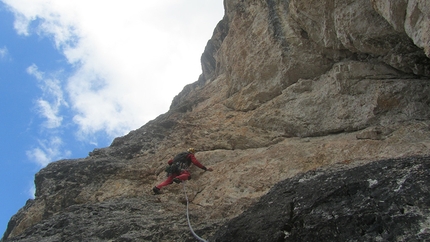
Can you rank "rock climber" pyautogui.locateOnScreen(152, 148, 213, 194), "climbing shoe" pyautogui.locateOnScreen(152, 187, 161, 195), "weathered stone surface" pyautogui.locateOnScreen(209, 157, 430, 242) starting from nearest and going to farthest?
1. "weathered stone surface" pyautogui.locateOnScreen(209, 157, 430, 242)
2. "climbing shoe" pyautogui.locateOnScreen(152, 187, 161, 195)
3. "rock climber" pyautogui.locateOnScreen(152, 148, 213, 194)

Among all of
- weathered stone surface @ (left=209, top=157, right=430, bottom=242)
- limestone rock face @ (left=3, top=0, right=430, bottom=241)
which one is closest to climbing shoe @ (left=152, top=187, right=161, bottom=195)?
limestone rock face @ (left=3, top=0, right=430, bottom=241)

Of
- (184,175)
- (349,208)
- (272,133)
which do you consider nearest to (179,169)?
(184,175)

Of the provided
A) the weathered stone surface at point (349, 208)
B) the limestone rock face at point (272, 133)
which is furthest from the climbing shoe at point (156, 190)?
the weathered stone surface at point (349, 208)

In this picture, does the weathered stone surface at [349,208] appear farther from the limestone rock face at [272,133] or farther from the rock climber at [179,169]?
the rock climber at [179,169]

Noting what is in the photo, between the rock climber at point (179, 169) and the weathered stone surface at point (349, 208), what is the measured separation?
10.9 ft

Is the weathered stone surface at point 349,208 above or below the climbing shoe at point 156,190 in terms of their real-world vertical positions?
below

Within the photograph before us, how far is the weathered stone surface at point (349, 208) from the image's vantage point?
370 cm

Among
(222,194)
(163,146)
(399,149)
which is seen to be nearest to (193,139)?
(163,146)

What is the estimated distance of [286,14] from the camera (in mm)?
11562

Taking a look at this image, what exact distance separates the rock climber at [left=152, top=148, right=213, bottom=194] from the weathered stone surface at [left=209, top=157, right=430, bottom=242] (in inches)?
130

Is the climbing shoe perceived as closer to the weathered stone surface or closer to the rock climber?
the rock climber

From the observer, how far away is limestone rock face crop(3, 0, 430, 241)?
647 cm

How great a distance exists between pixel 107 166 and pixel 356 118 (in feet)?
20.6

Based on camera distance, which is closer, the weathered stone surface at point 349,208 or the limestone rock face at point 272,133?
the weathered stone surface at point 349,208
